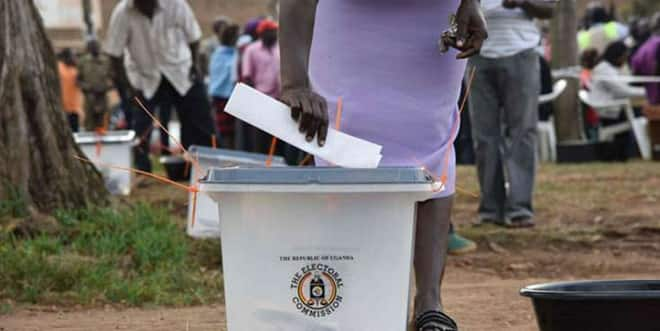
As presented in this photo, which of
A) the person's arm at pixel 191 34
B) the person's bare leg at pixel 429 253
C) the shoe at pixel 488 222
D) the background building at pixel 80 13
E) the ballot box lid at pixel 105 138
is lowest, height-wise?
the background building at pixel 80 13

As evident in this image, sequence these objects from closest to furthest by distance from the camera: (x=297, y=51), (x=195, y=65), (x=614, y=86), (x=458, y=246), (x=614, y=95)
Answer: (x=297, y=51) → (x=458, y=246) → (x=195, y=65) → (x=614, y=86) → (x=614, y=95)

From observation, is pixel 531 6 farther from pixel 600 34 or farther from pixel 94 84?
pixel 94 84

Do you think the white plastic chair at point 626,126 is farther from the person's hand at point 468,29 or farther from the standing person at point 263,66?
the person's hand at point 468,29

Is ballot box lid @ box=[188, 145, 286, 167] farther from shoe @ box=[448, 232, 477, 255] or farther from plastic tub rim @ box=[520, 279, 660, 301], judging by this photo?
plastic tub rim @ box=[520, 279, 660, 301]

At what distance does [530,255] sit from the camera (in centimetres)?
739

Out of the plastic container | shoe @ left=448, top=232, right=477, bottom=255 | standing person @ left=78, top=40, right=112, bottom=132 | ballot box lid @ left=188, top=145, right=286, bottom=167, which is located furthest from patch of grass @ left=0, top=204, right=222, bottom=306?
standing person @ left=78, top=40, right=112, bottom=132

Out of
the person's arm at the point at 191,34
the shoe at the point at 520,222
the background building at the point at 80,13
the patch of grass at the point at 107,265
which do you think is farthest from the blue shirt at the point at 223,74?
the patch of grass at the point at 107,265

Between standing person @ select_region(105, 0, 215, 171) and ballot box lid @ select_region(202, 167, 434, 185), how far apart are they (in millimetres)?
7299

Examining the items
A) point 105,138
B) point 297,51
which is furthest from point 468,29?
point 105,138

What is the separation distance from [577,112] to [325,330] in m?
12.7

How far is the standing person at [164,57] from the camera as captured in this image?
10391mm

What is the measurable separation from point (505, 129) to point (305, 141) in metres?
5.17

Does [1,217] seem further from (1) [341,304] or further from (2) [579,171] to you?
(2) [579,171]

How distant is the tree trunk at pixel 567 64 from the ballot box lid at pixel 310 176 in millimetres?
12468
